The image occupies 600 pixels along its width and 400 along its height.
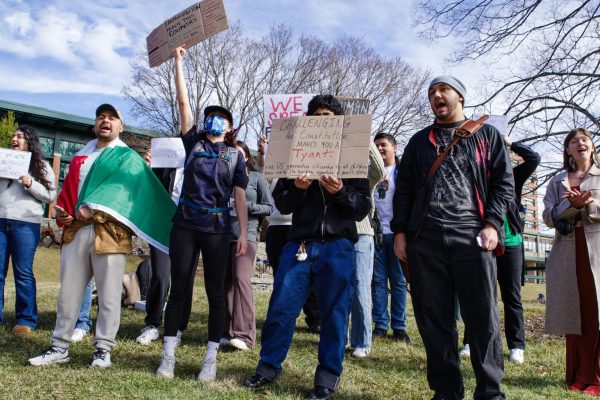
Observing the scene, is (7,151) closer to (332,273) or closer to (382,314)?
(332,273)

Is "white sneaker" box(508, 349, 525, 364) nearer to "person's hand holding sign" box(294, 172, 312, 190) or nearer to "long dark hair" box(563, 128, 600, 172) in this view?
"long dark hair" box(563, 128, 600, 172)

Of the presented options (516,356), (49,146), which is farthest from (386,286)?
(49,146)

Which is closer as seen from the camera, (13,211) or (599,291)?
(599,291)

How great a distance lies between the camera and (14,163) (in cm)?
588

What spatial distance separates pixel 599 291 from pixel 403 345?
6.58 feet

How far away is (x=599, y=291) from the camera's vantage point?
168 inches

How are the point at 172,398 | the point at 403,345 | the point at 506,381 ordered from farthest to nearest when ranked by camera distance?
the point at 403,345, the point at 506,381, the point at 172,398

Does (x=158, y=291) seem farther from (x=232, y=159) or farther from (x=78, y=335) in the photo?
(x=232, y=159)

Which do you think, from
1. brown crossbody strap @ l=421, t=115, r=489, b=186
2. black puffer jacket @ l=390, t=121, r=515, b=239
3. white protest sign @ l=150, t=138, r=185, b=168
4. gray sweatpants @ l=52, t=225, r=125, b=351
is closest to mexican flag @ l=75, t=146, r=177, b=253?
gray sweatpants @ l=52, t=225, r=125, b=351

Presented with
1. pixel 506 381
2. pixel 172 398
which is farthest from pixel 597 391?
pixel 172 398

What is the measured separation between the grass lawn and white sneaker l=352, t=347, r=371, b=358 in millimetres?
63

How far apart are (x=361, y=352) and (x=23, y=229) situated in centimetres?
378

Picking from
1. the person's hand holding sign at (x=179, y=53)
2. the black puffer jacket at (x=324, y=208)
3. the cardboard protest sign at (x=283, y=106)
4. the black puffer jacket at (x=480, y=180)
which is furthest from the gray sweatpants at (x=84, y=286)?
the cardboard protest sign at (x=283, y=106)

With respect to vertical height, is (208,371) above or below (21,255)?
below
